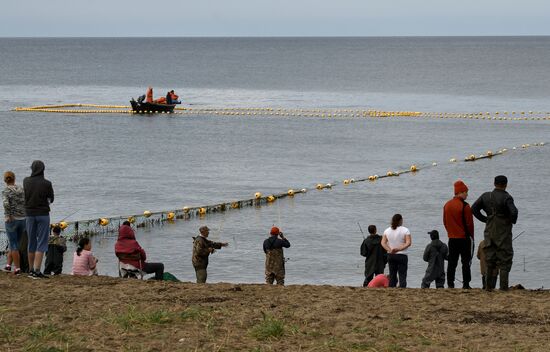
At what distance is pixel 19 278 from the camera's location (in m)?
13.5

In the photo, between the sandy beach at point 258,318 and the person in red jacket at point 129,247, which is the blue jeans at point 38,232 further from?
the person in red jacket at point 129,247

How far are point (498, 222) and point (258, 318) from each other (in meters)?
3.40

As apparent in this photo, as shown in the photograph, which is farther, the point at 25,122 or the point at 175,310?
the point at 25,122

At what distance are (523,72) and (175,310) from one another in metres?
136

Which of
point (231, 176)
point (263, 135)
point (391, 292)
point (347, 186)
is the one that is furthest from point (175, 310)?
point (263, 135)

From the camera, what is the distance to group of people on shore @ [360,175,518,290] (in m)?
12.8

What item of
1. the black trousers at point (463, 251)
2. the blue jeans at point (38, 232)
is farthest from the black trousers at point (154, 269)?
the black trousers at point (463, 251)

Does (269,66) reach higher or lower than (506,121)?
higher

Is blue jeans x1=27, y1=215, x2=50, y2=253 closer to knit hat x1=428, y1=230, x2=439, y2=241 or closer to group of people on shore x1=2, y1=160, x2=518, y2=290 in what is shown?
group of people on shore x1=2, y1=160, x2=518, y2=290

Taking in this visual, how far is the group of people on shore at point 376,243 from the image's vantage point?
1287 centimetres

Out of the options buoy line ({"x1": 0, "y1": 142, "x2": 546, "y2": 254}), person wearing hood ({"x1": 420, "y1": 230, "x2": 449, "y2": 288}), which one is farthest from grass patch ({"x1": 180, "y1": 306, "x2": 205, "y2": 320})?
buoy line ({"x1": 0, "y1": 142, "x2": 546, "y2": 254})

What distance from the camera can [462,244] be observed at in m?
13.8

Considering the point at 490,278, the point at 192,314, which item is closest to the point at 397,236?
the point at 490,278

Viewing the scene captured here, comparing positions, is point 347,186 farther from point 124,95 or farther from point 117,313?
point 124,95
